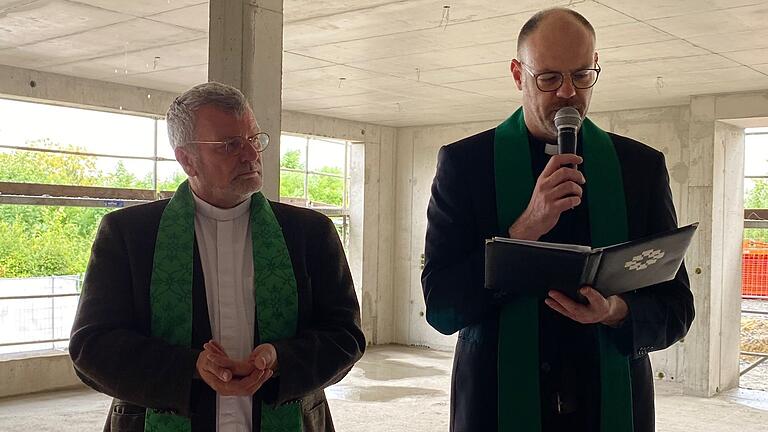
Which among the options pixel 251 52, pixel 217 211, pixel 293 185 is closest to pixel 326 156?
pixel 293 185

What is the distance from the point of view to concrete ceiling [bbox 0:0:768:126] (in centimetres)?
561

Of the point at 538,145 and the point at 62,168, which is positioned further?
the point at 62,168

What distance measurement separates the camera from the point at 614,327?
1.70m

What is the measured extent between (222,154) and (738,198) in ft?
29.0

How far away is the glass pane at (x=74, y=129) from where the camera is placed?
872 cm

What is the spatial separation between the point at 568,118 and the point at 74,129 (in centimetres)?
860

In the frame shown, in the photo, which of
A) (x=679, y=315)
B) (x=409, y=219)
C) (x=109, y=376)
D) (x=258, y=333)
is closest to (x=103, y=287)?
(x=109, y=376)

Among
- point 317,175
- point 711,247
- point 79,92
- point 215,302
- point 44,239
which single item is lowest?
point 44,239

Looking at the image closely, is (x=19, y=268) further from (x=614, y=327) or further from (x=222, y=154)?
(x=614, y=327)

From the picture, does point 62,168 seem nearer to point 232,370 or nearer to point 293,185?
point 293,185

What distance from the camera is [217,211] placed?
2.18 metres

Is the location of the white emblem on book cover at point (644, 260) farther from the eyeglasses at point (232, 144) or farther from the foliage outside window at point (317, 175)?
the foliage outside window at point (317, 175)

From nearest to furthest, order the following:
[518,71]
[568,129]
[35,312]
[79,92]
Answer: [568,129]
[518,71]
[79,92]
[35,312]

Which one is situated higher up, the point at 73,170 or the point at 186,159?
the point at 73,170
